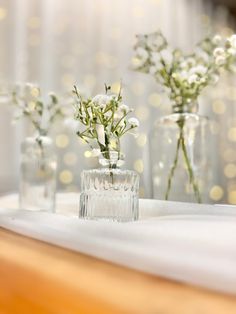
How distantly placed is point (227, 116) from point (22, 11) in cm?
135

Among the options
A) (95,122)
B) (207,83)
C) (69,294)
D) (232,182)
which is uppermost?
(207,83)

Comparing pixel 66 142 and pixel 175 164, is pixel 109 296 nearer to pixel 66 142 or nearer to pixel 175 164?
pixel 175 164

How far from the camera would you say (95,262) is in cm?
46

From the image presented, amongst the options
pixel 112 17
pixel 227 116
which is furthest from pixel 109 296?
pixel 227 116

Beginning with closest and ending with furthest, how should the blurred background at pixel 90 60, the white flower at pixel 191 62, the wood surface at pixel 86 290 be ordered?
the wood surface at pixel 86 290 < the white flower at pixel 191 62 < the blurred background at pixel 90 60

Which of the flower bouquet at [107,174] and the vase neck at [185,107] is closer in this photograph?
the flower bouquet at [107,174]

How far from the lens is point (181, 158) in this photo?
1.21 m

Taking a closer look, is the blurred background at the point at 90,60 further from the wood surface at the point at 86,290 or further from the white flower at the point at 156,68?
the wood surface at the point at 86,290

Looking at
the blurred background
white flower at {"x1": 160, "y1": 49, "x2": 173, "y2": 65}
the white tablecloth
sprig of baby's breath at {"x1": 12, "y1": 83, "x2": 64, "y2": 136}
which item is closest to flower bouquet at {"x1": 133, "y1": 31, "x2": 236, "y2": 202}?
white flower at {"x1": 160, "y1": 49, "x2": 173, "y2": 65}

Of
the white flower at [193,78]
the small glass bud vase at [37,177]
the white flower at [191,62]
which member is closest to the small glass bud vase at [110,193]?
the small glass bud vase at [37,177]

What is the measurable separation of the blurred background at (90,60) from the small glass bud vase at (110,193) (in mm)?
437

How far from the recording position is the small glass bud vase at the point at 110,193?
840 mm

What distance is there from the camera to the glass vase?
→ 1.19 metres

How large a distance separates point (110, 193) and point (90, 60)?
1211mm
